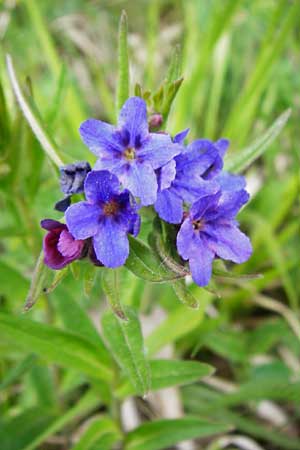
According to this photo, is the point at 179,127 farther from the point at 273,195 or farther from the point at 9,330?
the point at 9,330

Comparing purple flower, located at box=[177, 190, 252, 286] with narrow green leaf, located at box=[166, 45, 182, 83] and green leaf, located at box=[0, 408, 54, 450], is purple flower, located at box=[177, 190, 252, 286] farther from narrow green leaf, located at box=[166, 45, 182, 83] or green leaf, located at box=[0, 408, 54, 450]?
green leaf, located at box=[0, 408, 54, 450]

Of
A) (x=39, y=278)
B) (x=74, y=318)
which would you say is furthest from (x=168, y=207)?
(x=74, y=318)

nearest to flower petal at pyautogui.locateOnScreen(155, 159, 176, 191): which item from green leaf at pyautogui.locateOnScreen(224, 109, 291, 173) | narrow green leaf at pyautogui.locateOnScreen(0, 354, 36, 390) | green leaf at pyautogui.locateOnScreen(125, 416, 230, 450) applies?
green leaf at pyautogui.locateOnScreen(224, 109, 291, 173)

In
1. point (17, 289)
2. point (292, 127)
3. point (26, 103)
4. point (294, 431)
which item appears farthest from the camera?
point (292, 127)

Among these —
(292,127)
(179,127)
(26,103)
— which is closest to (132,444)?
(26,103)

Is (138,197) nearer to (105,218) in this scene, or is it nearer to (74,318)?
(105,218)

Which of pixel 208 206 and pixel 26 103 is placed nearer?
pixel 208 206

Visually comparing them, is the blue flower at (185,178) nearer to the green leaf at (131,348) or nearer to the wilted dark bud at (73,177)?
the wilted dark bud at (73,177)
